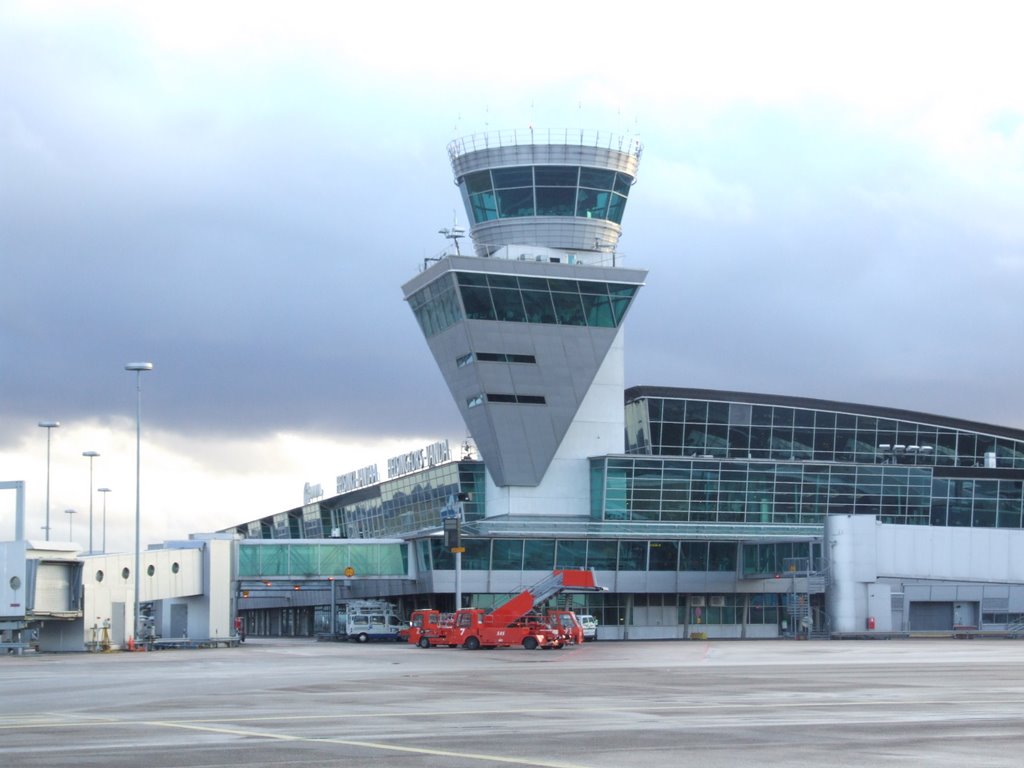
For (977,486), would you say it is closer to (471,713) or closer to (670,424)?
(670,424)

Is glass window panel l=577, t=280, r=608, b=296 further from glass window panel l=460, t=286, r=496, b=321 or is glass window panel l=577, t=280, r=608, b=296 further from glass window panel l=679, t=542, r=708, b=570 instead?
glass window panel l=679, t=542, r=708, b=570

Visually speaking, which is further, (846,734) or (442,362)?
(442,362)

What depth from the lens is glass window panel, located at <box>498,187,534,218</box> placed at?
8912 centimetres

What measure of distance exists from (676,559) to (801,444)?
66.0 ft

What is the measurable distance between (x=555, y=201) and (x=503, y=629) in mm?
32872

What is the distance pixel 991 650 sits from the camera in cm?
6028

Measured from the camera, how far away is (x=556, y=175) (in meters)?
88.8

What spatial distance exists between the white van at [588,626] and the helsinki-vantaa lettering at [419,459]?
18.9 meters

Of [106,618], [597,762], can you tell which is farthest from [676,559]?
[597,762]

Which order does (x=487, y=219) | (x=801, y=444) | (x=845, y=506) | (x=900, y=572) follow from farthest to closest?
(x=801, y=444)
(x=845, y=506)
(x=487, y=219)
(x=900, y=572)

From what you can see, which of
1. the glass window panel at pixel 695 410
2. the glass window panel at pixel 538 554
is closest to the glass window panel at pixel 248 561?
the glass window panel at pixel 538 554

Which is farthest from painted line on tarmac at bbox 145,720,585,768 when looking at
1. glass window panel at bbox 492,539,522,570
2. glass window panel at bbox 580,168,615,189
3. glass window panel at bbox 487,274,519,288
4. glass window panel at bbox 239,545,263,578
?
glass window panel at bbox 580,168,615,189

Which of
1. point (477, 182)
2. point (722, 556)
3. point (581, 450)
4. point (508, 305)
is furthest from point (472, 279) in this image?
point (722, 556)

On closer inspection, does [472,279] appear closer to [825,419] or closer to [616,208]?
[616,208]
